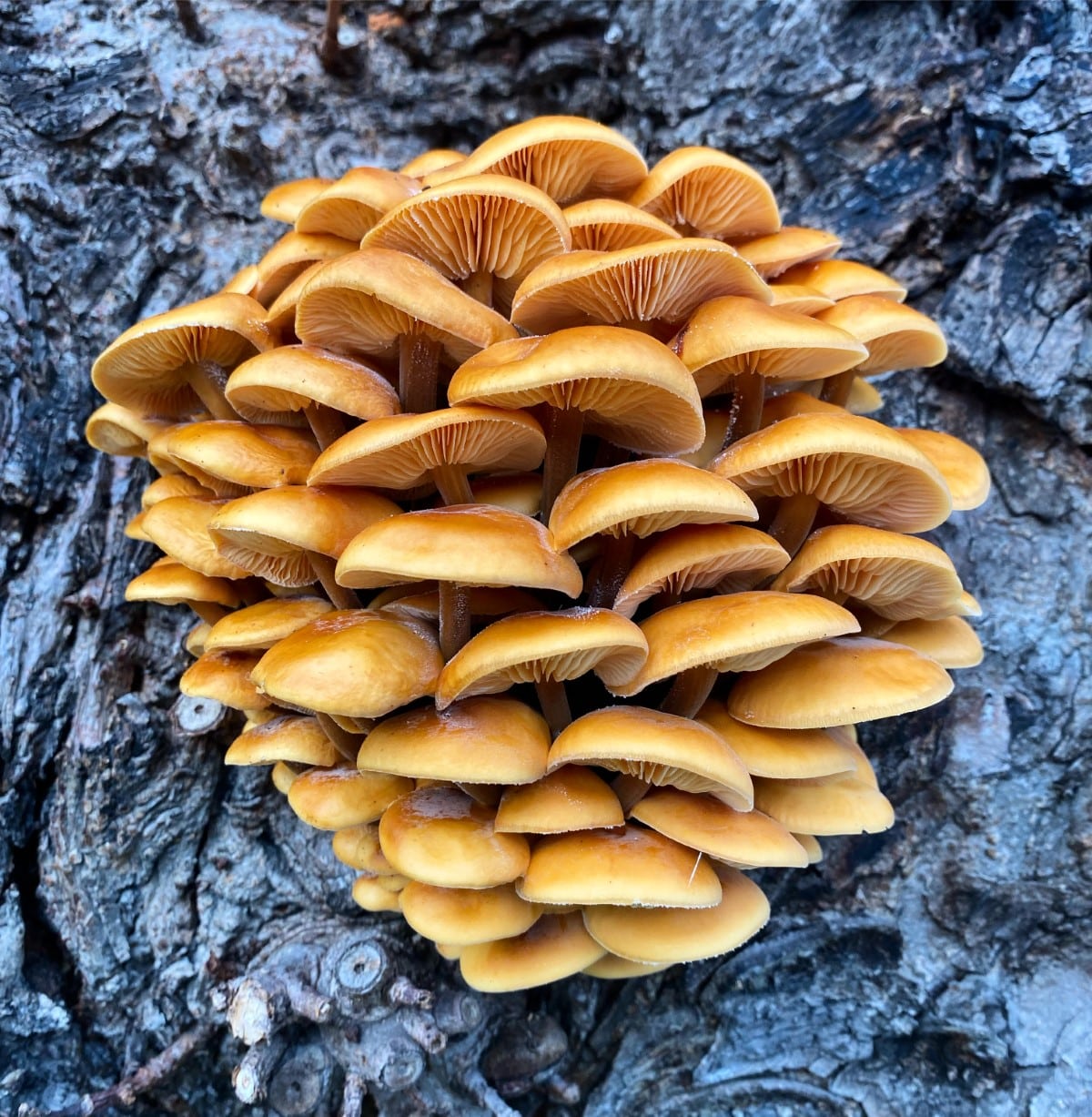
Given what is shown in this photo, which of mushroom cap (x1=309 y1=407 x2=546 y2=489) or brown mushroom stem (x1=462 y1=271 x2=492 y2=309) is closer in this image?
mushroom cap (x1=309 y1=407 x2=546 y2=489)

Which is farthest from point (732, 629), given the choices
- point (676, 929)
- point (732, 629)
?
point (676, 929)

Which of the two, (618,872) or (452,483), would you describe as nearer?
(618,872)

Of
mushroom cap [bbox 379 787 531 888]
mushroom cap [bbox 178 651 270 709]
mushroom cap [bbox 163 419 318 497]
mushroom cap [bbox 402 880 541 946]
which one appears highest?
mushroom cap [bbox 163 419 318 497]

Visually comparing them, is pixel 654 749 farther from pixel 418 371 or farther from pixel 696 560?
pixel 418 371

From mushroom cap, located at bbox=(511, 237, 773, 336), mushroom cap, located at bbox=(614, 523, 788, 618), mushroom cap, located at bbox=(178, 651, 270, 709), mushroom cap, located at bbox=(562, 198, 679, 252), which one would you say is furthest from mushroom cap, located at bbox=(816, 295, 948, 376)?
mushroom cap, located at bbox=(178, 651, 270, 709)

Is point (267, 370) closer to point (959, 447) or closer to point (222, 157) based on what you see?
point (222, 157)

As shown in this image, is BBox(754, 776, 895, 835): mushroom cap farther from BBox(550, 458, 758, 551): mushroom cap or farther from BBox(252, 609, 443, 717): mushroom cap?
BBox(252, 609, 443, 717): mushroom cap

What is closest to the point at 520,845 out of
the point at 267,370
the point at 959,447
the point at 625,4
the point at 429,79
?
the point at 267,370

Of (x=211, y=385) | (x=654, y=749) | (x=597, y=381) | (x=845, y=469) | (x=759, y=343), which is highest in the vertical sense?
(x=759, y=343)
